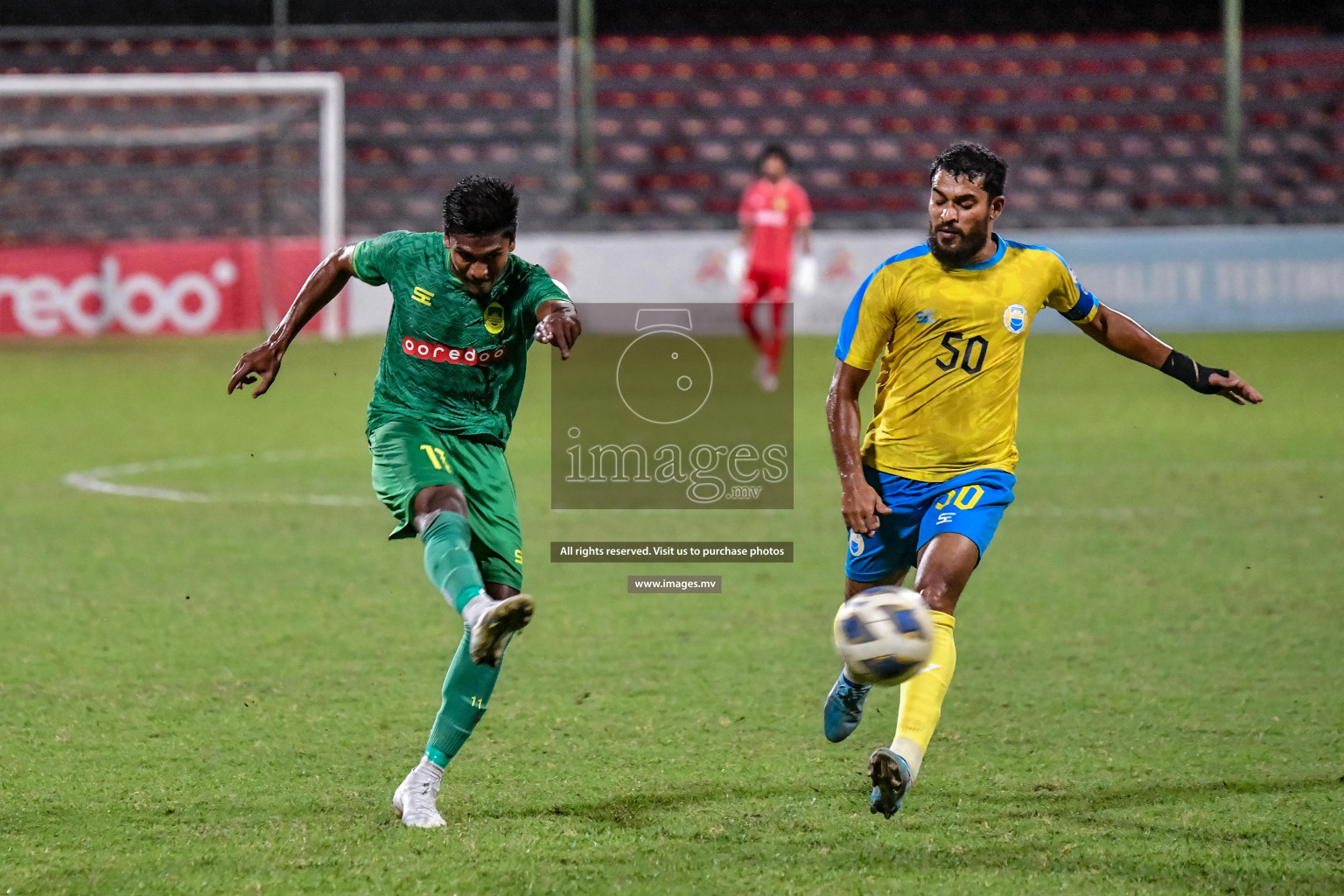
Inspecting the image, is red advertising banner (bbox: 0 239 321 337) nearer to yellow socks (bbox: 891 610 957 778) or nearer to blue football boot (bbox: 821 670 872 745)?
blue football boot (bbox: 821 670 872 745)

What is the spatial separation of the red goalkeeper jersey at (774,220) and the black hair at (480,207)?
37.6 feet

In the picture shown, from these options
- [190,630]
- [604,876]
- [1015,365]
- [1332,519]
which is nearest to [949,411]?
[1015,365]

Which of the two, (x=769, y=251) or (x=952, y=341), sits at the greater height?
(x=952, y=341)

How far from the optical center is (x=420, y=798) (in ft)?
13.7

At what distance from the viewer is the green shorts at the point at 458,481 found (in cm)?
432

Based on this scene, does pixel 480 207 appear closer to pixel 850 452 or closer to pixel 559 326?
pixel 559 326

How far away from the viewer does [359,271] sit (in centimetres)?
462

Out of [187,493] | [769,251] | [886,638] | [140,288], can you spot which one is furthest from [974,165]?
[140,288]

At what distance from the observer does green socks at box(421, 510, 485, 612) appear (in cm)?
400

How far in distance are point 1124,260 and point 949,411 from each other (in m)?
15.0

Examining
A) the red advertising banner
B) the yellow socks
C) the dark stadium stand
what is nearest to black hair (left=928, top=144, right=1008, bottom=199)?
the yellow socks

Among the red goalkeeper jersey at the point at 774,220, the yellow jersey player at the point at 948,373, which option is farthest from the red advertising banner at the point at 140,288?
the yellow jersey player at the point at 948,373

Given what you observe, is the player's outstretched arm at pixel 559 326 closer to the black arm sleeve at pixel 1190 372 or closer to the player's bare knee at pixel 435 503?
the player's bare knee at pixel 435 503

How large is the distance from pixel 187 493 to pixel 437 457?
6.15m
